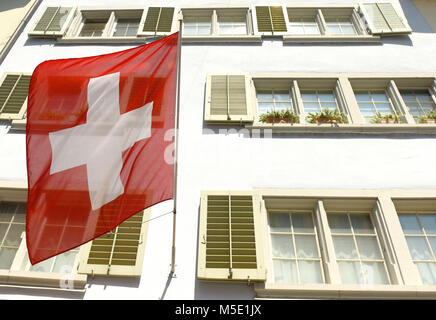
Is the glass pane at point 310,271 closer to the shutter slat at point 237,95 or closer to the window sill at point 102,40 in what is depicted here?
the shutter slat at point 237,95

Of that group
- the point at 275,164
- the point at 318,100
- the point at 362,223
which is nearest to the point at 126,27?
the point at 318,100

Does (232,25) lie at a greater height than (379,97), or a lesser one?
greater

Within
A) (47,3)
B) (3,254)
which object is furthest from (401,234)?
(47,3)

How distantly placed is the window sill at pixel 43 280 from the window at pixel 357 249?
364 centimetres

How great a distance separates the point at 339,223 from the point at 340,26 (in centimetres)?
650

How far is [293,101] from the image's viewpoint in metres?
7.70

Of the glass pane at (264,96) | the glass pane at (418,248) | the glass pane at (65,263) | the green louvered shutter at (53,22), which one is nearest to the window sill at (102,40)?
the green louvered shutter at (53,22)

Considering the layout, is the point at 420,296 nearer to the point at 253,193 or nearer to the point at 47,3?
the point at 253,193

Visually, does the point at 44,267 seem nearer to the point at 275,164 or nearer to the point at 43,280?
the point at 43,280

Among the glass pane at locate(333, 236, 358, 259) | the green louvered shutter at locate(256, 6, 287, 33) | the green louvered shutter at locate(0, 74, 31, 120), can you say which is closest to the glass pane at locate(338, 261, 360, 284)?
the glass pane at locate(333, 236, 358, 259)

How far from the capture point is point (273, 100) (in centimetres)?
782

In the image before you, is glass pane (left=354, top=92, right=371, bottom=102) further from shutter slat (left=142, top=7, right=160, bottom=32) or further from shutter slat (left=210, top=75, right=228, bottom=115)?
shutter slat (left=142, top=7, right=160, bottom=32)

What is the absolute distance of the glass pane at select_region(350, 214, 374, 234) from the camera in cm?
559
